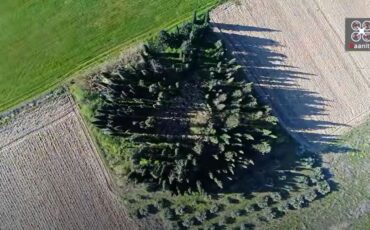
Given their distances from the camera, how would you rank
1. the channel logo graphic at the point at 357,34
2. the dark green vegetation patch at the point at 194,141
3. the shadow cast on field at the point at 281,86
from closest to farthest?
the dark green vegetation patch at the point at 194,141 < the shadow cast on field at the point at 281,86 < the channel logo graphic at the point at 357,34

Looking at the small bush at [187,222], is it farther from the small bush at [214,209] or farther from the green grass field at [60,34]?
the green grass field at [60,34]

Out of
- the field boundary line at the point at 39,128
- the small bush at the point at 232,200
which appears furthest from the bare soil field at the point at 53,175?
the small bush at the point at 232,200

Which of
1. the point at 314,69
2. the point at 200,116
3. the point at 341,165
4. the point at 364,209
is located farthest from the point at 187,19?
the point at 364,209

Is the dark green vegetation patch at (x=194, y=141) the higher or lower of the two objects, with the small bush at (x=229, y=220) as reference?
higher

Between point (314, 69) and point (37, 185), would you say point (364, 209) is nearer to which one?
point (314, 69)

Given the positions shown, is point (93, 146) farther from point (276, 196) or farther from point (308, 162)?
point (308, 162)

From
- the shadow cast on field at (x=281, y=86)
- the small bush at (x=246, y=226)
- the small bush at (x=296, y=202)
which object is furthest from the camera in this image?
the shadow cast on field at (x=281, y=86)

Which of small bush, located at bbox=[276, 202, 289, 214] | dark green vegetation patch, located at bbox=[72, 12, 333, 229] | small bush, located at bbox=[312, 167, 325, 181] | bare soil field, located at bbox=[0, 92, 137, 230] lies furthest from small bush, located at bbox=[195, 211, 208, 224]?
small bush, located at bbox=[312, 167, 325, 181]

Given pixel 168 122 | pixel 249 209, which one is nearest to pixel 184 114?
pixel 168 122
